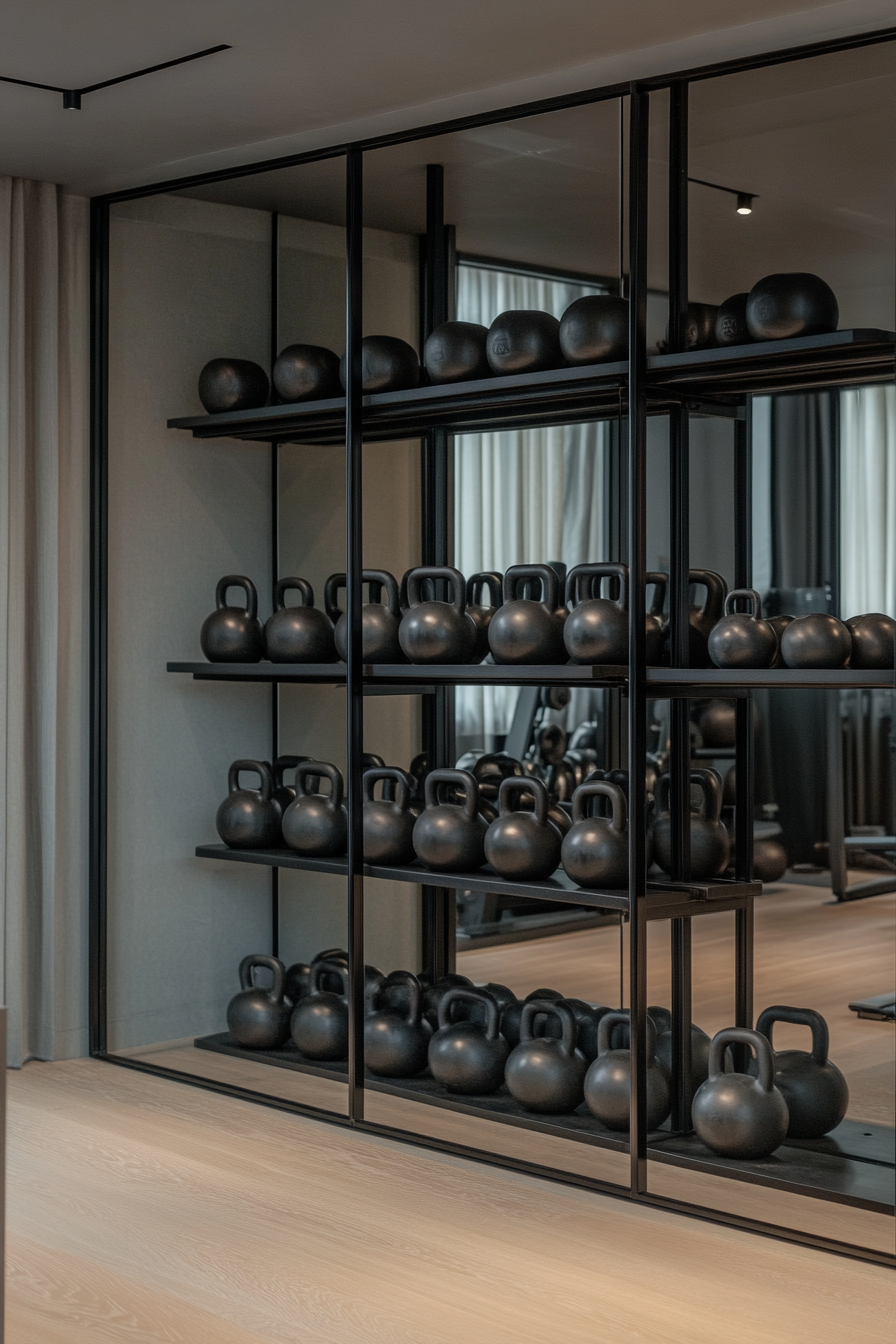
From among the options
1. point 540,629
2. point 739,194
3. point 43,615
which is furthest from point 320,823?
point 739,194

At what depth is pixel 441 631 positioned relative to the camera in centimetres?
396

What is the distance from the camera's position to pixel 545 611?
3.82 metres

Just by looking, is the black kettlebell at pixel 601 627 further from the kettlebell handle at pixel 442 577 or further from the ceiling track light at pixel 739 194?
the ceiling track light at pixel 739 194

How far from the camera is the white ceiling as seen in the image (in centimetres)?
327

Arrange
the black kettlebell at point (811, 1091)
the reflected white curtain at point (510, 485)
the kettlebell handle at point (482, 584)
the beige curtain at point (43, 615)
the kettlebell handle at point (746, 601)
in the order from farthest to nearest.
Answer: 1. the reflected white curtain at point (510, 485)
2. the beige curtain at point (43, 615)
3. the kettlebell handle at point (482, 584)
4. the black kettlebell at point (811, 1091)
5. the kettlebell handle at point (746, 601)

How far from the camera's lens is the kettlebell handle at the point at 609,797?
11.9 feet

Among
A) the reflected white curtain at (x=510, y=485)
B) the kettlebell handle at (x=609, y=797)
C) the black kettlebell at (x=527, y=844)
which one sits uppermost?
the reflected white curtain at (x=510, y=485)

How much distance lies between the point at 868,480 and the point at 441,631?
467cm

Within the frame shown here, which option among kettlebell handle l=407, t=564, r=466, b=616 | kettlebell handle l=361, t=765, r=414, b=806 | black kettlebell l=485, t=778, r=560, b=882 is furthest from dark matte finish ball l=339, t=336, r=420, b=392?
black kettlebell l=485, t=778, r=560, b=882

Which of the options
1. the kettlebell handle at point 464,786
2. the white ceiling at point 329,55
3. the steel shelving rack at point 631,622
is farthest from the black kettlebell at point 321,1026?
the white ceiling at point 329,55

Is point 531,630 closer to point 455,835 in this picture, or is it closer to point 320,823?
point 455,835

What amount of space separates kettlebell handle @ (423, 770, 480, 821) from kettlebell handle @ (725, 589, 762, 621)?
81cm

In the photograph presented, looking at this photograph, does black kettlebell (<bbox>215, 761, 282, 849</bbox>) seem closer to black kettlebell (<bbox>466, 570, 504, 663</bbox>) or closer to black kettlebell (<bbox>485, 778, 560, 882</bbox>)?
black kettlebell (<bbox>466, 570, 504, 663</bbox>)

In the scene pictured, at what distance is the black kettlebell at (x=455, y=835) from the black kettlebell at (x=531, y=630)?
0.37 metres
